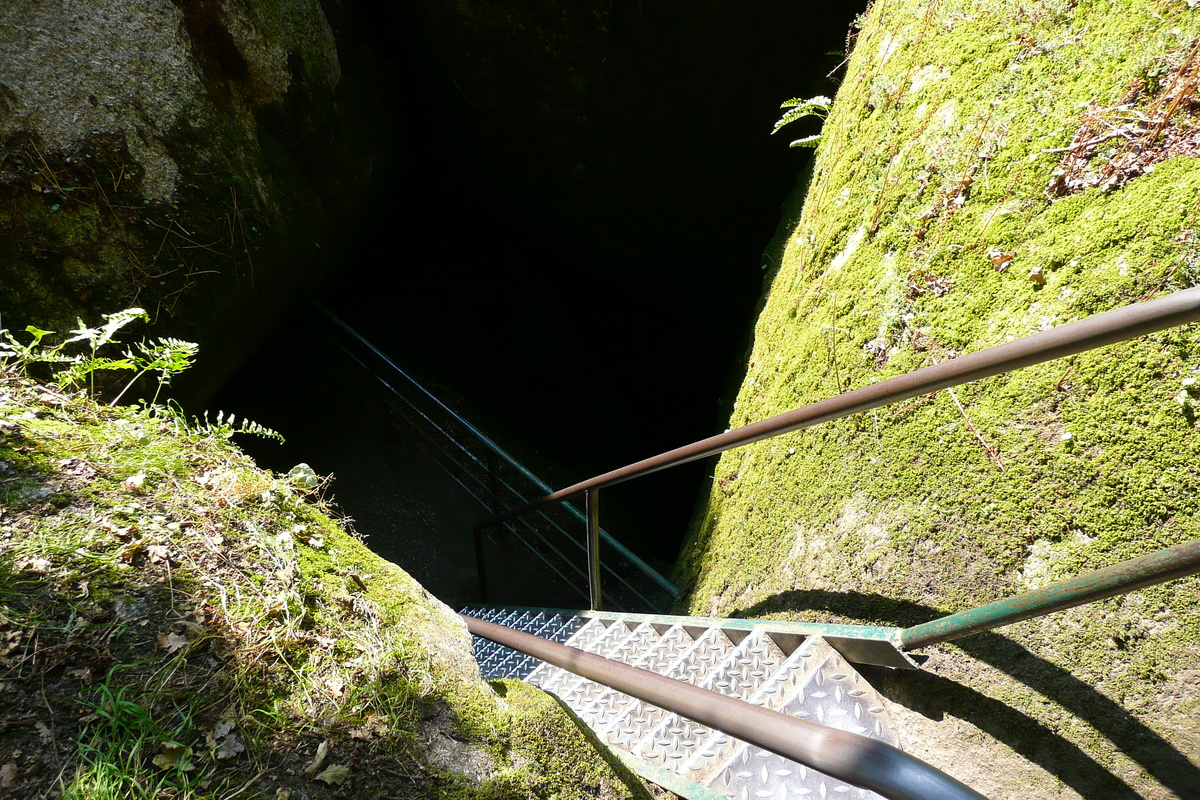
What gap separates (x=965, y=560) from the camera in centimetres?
184

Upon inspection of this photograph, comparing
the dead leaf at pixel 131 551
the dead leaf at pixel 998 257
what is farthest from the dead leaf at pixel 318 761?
the dead leaf at pixel 998 257

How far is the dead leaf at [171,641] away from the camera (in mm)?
1288

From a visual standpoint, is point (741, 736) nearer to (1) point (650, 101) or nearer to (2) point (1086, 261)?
(2) point (1086, 261)

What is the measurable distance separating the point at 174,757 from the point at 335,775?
0.95 feet

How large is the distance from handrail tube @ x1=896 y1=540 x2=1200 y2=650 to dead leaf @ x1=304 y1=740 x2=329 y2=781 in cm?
144

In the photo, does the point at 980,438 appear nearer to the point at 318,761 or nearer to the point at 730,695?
the point at 730,695

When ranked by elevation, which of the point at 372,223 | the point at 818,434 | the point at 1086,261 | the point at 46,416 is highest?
the point at 1086,261

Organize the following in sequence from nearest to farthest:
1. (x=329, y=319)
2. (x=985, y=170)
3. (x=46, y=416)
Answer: (x=46, y=416)
(x=985, y=170)
(x=329, y=319)

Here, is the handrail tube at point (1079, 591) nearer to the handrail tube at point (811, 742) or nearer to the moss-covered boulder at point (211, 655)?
the handrail tube at point (811, 742)

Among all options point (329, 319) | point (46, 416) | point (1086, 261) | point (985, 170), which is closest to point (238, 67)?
point (329, 319)

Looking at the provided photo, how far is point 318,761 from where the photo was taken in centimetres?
124

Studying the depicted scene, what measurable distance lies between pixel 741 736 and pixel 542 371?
22.2 ft

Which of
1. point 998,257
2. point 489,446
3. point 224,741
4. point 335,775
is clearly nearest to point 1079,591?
point 998,257

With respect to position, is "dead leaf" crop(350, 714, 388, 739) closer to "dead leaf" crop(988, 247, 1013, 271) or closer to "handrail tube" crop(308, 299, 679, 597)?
"dead leaf" crop(988, 247, 1013, 271)
